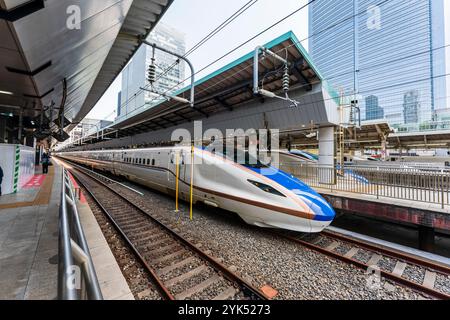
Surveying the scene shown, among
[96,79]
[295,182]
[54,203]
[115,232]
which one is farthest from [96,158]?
[295,182]

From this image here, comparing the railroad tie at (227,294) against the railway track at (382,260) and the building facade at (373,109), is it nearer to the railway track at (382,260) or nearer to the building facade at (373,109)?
the railway track at (382,260)

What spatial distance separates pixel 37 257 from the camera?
3240 millimetres

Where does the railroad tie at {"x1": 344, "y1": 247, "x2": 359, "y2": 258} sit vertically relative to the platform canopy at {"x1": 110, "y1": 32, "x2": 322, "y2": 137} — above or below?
below

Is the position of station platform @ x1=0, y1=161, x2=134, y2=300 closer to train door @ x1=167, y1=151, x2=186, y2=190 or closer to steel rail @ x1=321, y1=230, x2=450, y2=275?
train door @ x1=167, y1=151, x2=186, y2=190

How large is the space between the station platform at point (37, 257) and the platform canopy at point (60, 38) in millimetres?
3674

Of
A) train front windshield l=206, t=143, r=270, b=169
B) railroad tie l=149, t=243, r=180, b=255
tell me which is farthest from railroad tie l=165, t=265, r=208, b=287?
train front windshield l=206, t=143, r=270, b=169

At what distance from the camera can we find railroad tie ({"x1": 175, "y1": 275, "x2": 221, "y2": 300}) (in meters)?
2.83

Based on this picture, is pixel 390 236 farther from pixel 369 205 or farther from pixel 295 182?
pixel 295 182

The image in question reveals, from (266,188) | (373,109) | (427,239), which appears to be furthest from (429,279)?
(373,109)

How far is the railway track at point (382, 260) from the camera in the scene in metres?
3.28

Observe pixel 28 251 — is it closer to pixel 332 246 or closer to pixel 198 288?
pixel 198 288

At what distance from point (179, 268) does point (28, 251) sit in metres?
2.56

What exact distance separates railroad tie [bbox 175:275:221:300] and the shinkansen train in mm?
1878

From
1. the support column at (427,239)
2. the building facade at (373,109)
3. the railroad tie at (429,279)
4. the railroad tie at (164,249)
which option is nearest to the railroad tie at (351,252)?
the railroad tie at (429,279)
